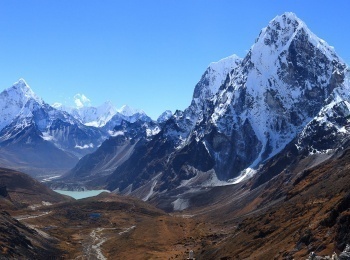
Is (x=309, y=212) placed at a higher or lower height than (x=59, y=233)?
lower

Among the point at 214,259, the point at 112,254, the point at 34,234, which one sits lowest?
the point at 214,259

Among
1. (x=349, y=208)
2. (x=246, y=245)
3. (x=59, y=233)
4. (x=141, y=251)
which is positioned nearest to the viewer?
(x=349, y=208)

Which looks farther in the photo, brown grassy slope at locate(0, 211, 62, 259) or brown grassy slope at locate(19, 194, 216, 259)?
brown grassy slope at locate(19, 194, 216, 259)

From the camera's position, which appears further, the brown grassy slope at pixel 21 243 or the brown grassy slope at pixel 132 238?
the brown grassy slope at pixel 132 238

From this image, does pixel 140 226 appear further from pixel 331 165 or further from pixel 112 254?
pixel 331 165

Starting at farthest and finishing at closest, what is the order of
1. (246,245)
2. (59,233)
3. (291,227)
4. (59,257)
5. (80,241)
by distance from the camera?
1. (59,233)
2. (80,241)
3. (59,257)
4. (246,245)
5. (291,227)

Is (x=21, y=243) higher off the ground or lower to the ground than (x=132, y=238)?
higher

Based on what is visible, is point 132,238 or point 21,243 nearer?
point 21,243

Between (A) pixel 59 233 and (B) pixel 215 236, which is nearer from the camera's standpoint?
(B) pixel 215 236

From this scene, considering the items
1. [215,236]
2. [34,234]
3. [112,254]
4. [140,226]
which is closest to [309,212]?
[215,236]
